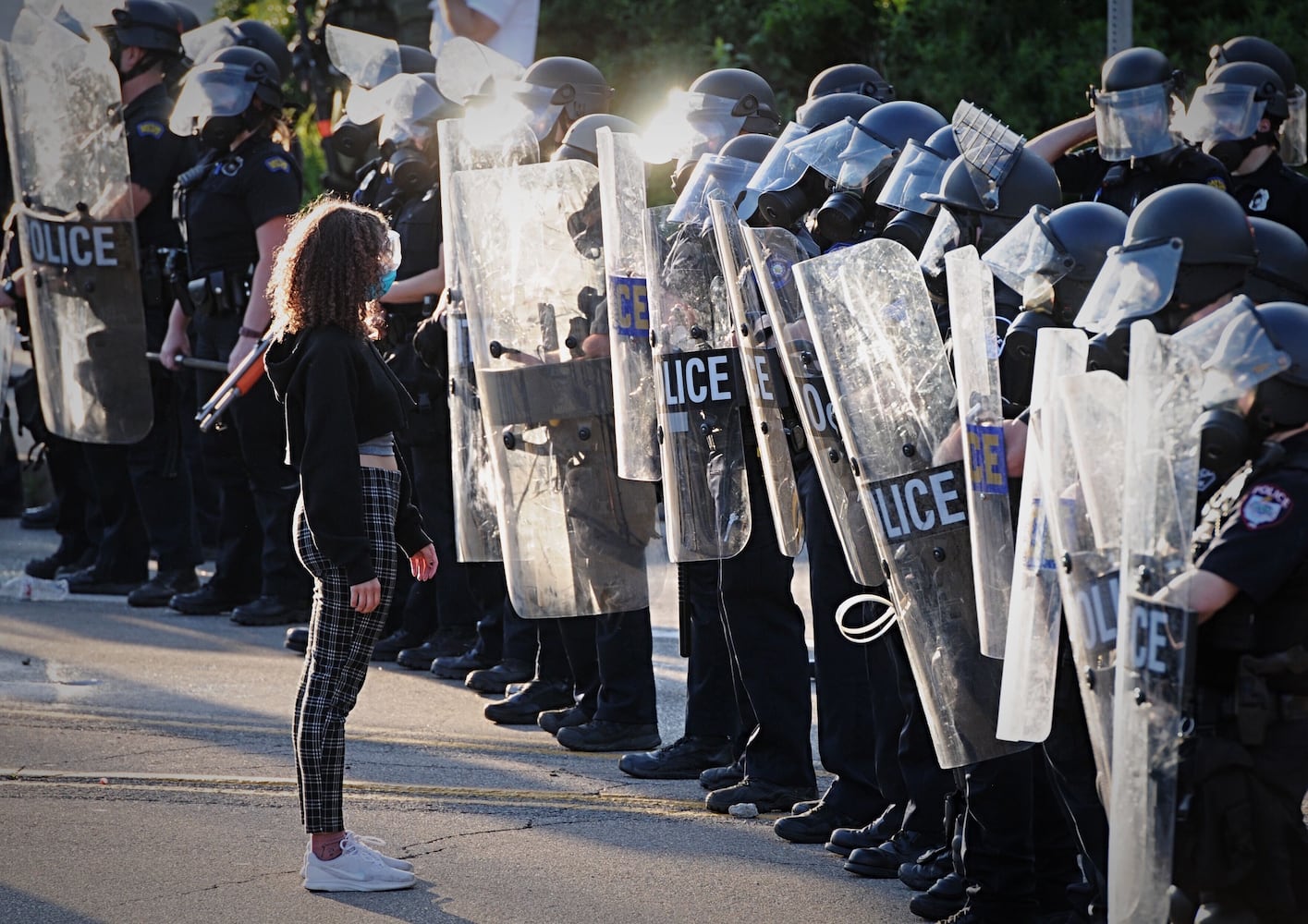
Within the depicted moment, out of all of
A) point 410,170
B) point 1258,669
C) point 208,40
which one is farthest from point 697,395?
point 208,40

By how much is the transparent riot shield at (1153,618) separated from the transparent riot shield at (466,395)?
293cm

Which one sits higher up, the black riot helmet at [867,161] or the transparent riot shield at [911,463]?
the black riot helmet at [867,161]

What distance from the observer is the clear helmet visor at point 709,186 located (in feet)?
15.9

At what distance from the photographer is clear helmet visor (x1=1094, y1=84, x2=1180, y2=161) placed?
225 inches

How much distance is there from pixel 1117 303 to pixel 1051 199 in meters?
1.07

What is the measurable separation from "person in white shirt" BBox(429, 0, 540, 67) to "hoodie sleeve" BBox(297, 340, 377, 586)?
552 cm

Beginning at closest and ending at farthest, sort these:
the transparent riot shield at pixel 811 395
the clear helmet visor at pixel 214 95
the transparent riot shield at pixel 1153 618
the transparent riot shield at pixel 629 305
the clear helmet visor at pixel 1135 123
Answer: the transparent riot shield at pixel 1153 618
the transparent riot shield at pixel 811 395
the transparent riot shield at pixel 629 305
the clear helmet visor at pixel 1135 123
the clear helmet visor at pixel 214 95

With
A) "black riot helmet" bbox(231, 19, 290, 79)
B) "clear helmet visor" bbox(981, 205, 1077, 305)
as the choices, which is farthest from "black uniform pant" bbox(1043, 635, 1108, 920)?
"black riot helmet" bbox(231, 19, 290, 79)

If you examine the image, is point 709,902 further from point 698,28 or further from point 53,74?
point 698,28

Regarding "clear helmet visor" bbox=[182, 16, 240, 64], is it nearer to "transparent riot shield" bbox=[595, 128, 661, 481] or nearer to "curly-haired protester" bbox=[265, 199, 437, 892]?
"transparent riot shield" bbox=[595, 128, 661, 481]

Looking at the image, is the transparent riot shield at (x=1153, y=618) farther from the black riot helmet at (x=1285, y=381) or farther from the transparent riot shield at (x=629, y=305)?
the transparent riot shield at (x=629, y=305)

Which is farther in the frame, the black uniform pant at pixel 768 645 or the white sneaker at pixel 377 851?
the black uniform pant at pixel 768 645

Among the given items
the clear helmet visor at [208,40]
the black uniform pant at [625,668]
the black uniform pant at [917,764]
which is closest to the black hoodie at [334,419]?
the black uniform pant at [917,764]

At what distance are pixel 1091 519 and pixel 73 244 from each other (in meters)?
5.45
